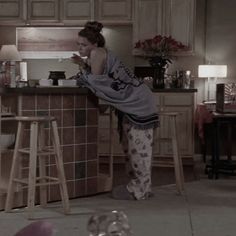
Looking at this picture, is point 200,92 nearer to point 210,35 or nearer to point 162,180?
point 210,35

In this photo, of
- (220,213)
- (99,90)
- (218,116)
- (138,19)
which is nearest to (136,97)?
(99,90)

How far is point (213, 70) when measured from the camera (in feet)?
21.7

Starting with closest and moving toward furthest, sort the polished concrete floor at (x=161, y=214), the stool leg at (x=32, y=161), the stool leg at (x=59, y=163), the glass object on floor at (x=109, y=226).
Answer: the glass object on floor at (x=109, y=226), the polished concrete floor at (x=161, y=214), the stool leg at (x=32, y=161), the stool leg at (x=59, y=163)

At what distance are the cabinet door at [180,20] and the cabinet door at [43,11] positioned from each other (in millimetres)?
1491

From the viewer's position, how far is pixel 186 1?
677cm

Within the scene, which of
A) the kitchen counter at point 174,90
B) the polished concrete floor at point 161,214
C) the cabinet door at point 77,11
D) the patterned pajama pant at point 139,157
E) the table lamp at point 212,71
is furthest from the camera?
the cabinet door at point 77,11

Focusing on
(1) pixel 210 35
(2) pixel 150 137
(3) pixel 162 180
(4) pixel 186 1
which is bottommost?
(3) pixel 162 180

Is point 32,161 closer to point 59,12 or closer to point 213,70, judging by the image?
point 213,70

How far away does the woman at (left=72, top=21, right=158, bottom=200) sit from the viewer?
4.04 metres

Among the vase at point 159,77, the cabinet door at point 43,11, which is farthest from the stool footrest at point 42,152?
the cabinet door at point 43,11

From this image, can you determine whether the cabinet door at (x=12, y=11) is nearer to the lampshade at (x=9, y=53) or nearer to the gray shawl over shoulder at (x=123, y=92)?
the lampshade at (x=9, y=53)

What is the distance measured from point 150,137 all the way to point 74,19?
3271 mm

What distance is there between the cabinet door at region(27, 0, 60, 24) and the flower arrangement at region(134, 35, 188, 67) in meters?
1.20

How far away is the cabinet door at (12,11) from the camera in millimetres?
6992
